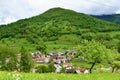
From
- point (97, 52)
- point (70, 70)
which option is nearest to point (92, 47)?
point (97, 52)

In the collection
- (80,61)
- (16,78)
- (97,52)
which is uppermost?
(16,78)

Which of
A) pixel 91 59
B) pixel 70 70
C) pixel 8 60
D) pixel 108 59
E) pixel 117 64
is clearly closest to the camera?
pixel 91 59

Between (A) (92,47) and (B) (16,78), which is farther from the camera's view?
(A) (92,47)

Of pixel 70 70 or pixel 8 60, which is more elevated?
pixel 8 60

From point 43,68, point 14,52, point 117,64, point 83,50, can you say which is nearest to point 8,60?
point 14,52

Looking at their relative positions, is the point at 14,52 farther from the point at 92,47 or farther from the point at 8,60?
the point at 92,47

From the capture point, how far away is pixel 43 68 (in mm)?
108562

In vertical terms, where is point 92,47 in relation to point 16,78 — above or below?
below

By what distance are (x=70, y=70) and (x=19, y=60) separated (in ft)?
115

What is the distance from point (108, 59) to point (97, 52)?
6750 millimetres

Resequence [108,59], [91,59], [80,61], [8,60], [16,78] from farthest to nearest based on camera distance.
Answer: [80,61], [8,60], [108,59], [91,59], [16,78]

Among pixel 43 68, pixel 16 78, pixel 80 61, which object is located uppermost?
pixel 16 78

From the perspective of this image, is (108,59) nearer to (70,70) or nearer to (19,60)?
(19,60)

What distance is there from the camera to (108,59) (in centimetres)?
9131
